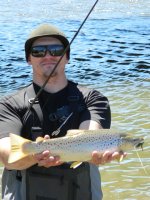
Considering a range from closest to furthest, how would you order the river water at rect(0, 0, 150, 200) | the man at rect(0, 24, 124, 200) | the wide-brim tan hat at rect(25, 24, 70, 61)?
the man at rect(0, 24, 124, 200) → the wide-brim tan hat at rect(25, 24, 70, 61) → the river water at rect(0, 0, 150, 200)

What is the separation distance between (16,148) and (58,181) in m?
0.59

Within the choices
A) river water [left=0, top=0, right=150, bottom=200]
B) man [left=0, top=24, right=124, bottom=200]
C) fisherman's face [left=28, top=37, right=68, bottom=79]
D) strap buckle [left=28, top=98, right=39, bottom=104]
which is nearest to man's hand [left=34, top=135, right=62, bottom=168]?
man [left=0, top=24, right=124, bottom=200]

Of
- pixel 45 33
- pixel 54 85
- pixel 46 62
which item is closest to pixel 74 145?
pixel 54 85

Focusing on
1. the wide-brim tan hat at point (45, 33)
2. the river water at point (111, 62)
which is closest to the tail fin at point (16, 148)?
the wide-brim tan hat at point (45, 33)

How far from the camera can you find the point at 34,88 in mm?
4680

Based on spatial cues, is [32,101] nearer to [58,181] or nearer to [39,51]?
[39,51]

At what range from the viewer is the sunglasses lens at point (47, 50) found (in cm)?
461

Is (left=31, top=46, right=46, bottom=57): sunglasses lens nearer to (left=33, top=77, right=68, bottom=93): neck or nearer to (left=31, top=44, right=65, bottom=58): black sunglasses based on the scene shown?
(left=31, top=44, right=65, bottom=58): black sunglasses

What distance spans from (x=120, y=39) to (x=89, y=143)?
17330 mm

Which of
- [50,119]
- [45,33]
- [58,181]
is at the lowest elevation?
[58,181]

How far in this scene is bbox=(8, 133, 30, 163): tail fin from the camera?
160 inches

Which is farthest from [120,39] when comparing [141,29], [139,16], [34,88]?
[34,88]

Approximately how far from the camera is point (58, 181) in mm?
4457

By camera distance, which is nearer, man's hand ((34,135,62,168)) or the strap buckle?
man's hand ((34,135,62,168))
